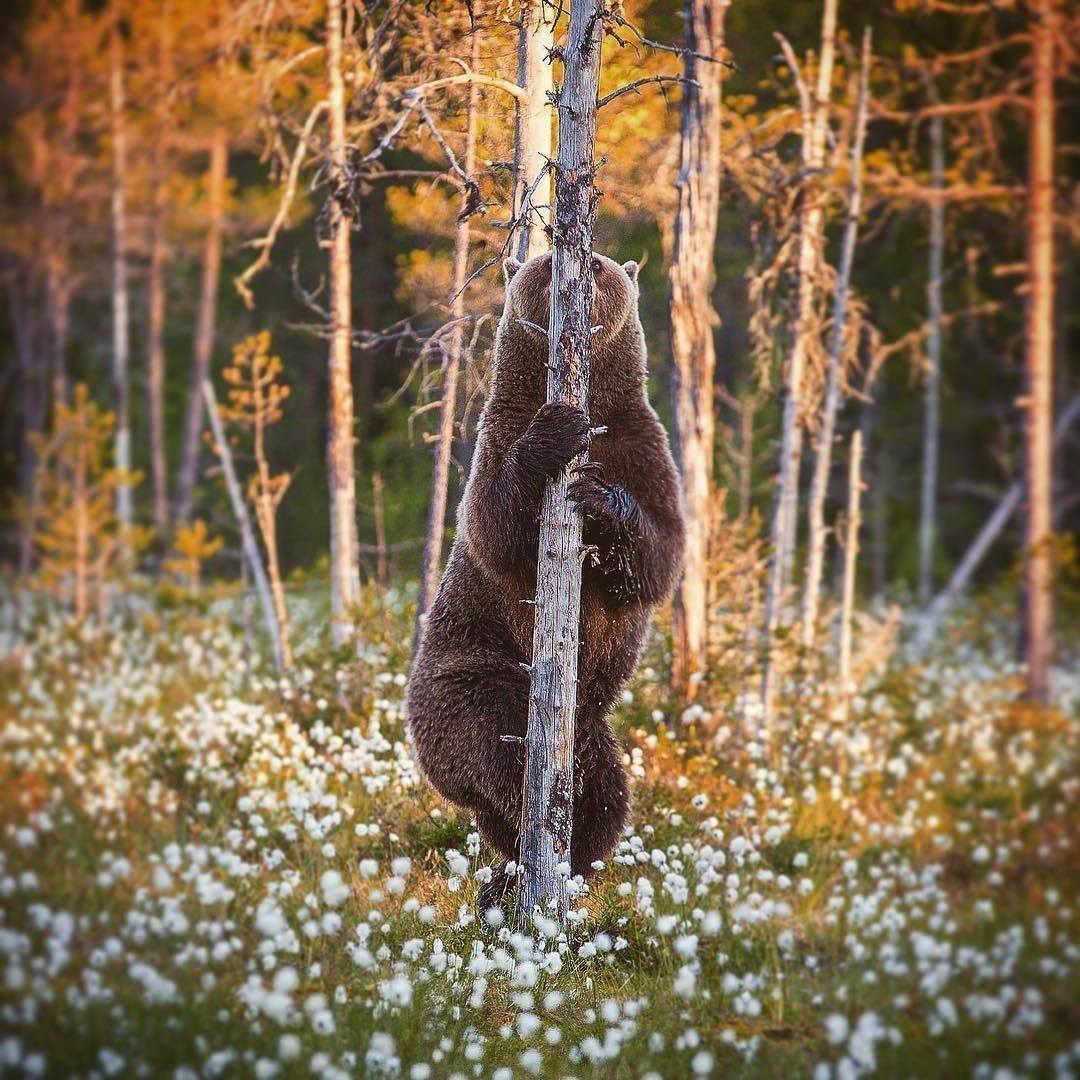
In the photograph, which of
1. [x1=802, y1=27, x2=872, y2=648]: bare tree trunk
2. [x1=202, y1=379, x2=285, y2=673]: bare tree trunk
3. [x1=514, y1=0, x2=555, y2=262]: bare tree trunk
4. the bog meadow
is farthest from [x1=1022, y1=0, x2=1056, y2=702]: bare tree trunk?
[x1=202, y1=379, x2=285, y2=673]: bare tree trunk

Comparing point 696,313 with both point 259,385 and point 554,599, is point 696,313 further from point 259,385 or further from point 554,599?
point 554,599

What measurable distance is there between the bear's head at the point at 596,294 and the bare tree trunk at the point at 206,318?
9.20 meters

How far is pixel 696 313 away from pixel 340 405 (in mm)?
2186

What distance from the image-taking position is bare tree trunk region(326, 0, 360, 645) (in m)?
6.32

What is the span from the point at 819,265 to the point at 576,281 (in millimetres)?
3677

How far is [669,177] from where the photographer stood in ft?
20.6

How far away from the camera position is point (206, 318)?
1441 centimetres

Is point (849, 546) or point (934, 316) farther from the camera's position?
point (934, 316)

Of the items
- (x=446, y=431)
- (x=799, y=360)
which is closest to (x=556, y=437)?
(x=446, y=431)

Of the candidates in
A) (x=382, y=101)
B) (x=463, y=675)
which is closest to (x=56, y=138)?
(x=382, y=101)

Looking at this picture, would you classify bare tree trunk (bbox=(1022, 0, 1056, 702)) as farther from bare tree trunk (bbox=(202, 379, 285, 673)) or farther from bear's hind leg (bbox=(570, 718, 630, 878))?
bare tree trunk (bbox=(202, 379, 285, 673))

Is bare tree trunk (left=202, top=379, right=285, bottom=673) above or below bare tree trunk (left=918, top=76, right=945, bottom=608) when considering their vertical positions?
below

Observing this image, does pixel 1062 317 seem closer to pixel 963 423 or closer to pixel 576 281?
pixel 963 423

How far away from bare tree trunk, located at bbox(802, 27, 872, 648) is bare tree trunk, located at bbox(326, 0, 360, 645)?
2.98 m
